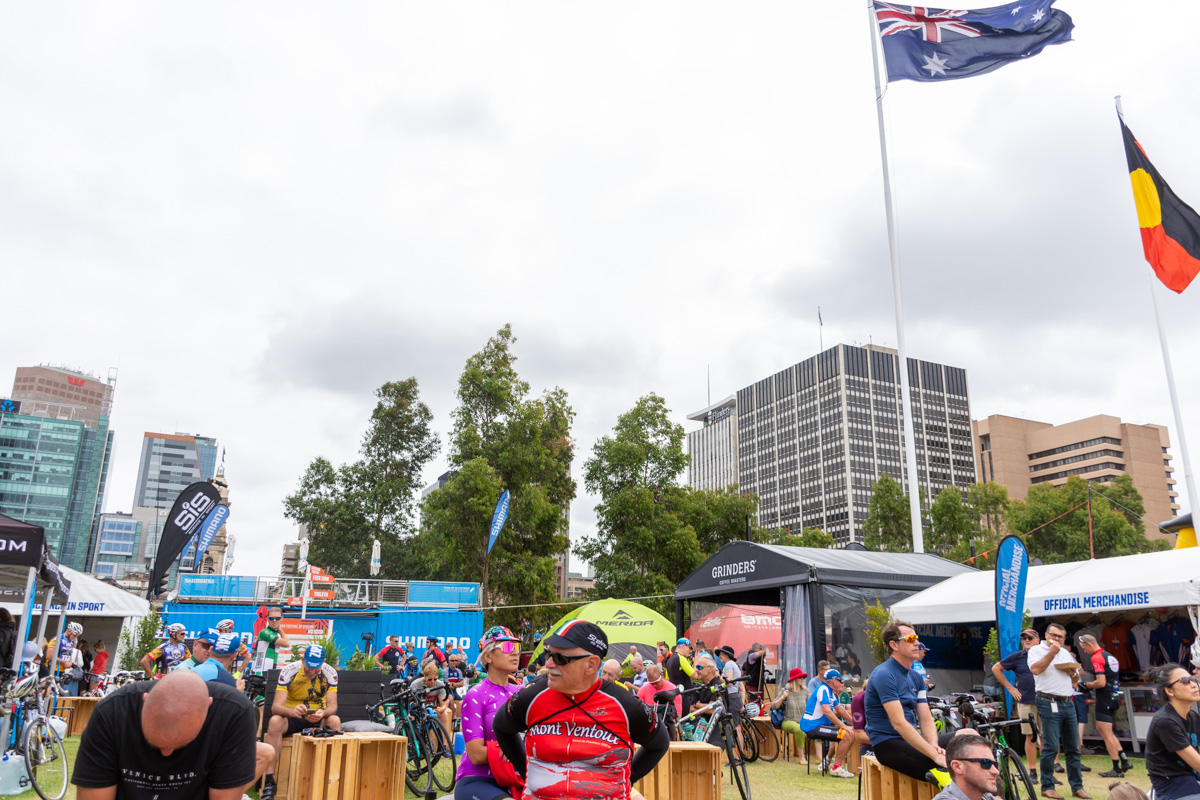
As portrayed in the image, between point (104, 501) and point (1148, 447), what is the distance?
186386mm

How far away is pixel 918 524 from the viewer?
19719mm

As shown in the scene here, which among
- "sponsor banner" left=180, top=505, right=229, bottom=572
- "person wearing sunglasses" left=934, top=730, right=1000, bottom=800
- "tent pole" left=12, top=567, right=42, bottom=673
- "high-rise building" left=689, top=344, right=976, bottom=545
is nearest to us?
"person wearing sunglasses" left=934, top=730, right=1000, bottom=800

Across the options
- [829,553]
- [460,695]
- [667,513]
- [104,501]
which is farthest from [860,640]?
[104,501]

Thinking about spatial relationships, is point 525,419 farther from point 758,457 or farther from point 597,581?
point 758,457

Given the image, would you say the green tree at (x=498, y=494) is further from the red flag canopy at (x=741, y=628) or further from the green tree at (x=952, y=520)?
the green tree at (x=952, y=520)

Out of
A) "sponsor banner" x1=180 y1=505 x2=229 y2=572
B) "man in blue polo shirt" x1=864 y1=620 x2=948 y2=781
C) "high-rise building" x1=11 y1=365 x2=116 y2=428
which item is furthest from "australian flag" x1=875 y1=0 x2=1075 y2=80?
"high-rise building" x1=11 y1=365 x2=116 y2=428

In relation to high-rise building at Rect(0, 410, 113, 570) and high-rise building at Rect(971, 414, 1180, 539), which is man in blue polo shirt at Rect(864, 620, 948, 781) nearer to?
high-rise building at Rect(971, 414, 1180, 539)

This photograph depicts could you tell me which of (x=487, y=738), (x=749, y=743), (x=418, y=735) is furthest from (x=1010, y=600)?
(x=487, y=738)

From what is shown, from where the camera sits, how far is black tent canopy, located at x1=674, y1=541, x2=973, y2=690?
1474 cm

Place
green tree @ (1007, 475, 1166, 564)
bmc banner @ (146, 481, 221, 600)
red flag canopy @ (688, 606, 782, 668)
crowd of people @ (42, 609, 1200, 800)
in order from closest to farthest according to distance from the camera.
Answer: crowd of people @ (42, 609, 1200, 800), bmc banner @ (146, 481, 221, 600), red flag canopy @ (688, 606, 782, 668), green tree @ (1007, 475, 1166, 564)

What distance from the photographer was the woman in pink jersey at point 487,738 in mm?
4191

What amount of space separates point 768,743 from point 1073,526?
50.0 meters

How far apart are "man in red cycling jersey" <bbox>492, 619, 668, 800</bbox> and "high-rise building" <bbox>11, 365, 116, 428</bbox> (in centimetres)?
19618

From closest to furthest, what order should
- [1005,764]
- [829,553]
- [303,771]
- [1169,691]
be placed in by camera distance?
[1169,691]
[1005,764]
[303,771]
[829,553]
